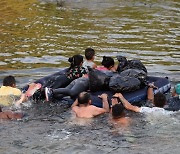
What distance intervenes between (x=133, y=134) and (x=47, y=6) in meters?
24.0

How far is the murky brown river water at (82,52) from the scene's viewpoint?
32.3ft

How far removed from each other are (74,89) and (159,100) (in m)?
2.05

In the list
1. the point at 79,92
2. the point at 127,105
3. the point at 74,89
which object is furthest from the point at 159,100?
the point at 74,89

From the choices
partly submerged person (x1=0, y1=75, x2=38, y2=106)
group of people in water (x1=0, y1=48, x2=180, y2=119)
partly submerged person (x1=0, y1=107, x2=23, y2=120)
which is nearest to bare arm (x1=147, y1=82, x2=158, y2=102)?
group of people in water (x1=0, y1=48, x2=180, y2=119)

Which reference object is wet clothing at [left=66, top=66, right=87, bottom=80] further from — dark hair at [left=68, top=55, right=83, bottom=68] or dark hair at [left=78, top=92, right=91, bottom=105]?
dark hair at [left=78, top=92, right=91, bottom=105]

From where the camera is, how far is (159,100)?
11406 mm

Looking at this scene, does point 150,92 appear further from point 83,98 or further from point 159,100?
point 83,98

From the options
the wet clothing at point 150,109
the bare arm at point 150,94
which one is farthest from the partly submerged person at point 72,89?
the wet clothing at point 150,109

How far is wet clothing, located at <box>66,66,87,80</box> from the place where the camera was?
13.0 m

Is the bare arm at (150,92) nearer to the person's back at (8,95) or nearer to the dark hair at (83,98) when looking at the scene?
the dark hair at (83,98)

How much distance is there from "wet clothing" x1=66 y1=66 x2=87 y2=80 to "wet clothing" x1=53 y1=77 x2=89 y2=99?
553mm

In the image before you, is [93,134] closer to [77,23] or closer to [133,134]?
[133,134]

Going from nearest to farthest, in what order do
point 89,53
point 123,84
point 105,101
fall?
point 105,101
point 123,84
point 89,53

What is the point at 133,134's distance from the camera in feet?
33.4
